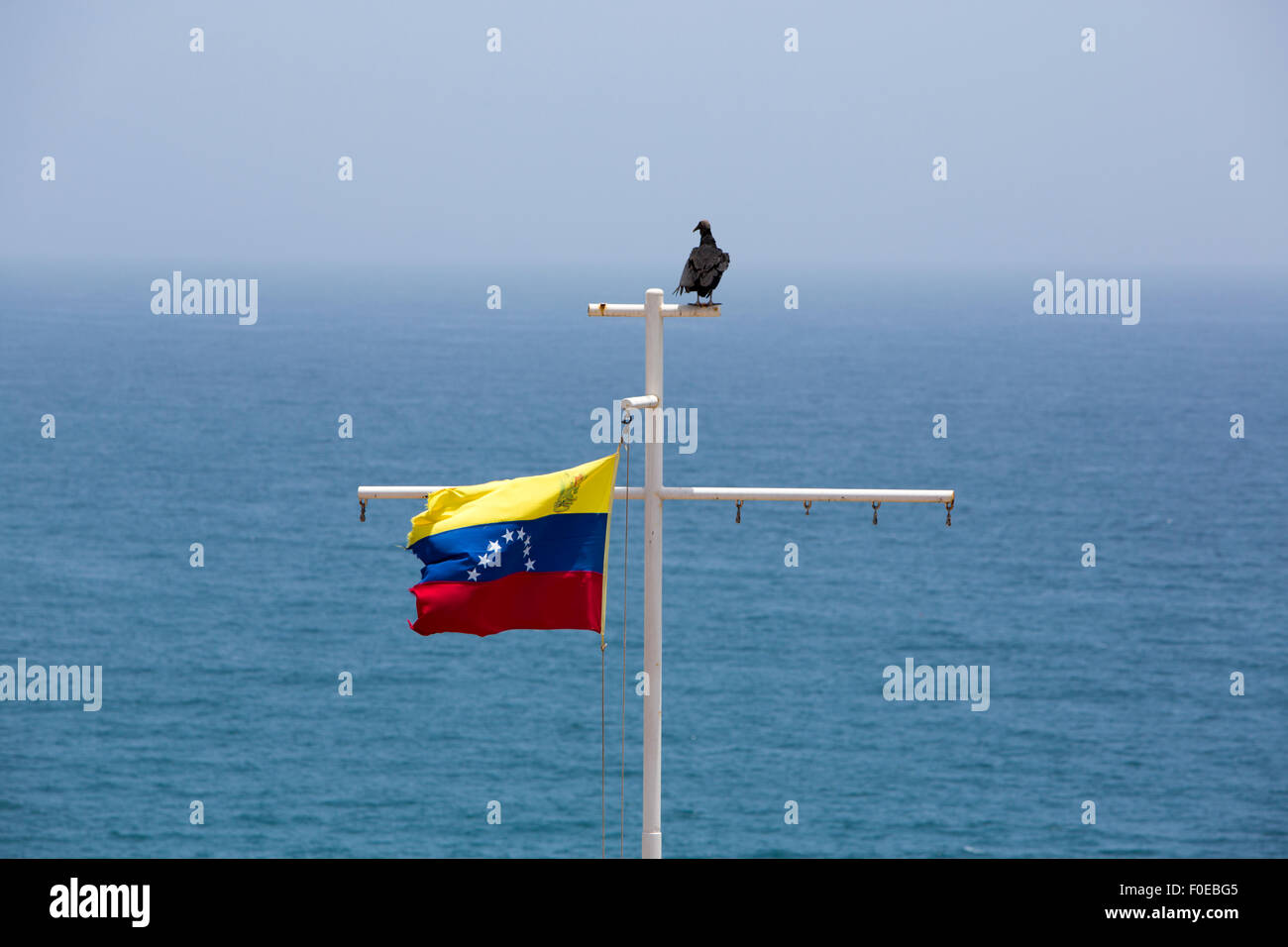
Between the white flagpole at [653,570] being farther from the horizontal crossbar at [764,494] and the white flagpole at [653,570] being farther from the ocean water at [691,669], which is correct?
the ocean water at [691,669]

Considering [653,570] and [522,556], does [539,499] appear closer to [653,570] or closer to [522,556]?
[522,556]

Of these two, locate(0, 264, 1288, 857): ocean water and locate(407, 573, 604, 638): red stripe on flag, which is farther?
locate(0, 264, 1288, 857): ocean water

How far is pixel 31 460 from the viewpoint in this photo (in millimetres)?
175375

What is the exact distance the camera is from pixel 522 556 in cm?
1750

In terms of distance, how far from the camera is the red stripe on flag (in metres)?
17.5

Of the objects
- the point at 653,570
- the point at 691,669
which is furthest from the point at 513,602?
the point at 691,669

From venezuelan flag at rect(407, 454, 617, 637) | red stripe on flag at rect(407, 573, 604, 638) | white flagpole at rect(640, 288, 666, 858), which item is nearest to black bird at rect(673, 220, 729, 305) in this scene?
white flagpole at rect(640, 288, 666, 858)

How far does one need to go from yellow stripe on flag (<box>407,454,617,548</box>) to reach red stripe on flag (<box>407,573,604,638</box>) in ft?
1.95

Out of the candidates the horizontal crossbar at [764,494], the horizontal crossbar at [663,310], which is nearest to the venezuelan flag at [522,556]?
the horizontal crossbar at [764,494]

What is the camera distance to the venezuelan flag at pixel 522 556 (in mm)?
17453

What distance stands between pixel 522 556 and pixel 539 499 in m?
0.59

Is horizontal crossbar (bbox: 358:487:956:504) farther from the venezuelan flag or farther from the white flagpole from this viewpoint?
the venezuelan flag
